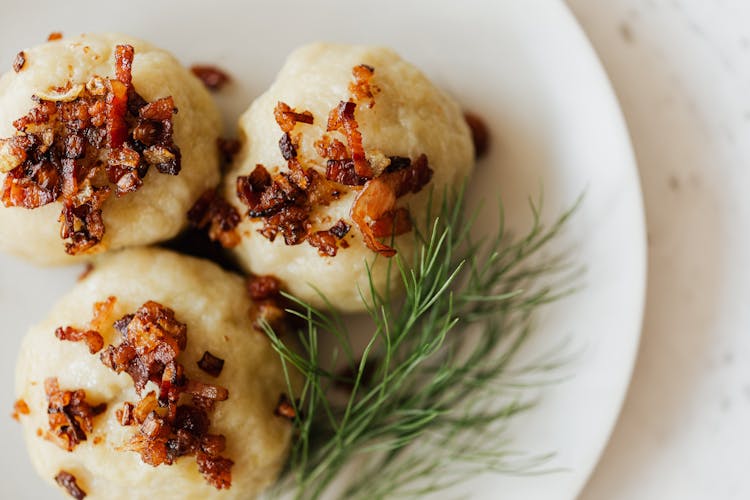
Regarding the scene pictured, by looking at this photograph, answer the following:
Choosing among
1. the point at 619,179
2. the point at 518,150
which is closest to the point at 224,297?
the point at 518,150

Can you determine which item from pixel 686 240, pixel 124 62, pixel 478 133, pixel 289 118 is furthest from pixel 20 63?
pixel 686 240

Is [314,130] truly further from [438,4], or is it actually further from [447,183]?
[438,4]

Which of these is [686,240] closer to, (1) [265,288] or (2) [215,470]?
(1) [265,288]

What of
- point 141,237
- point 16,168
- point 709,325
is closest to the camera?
point 16,168

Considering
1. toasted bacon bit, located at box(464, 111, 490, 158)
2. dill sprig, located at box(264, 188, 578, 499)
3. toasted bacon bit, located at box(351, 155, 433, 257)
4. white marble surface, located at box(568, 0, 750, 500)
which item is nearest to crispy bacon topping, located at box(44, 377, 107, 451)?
dill sprig, located at box(264, 188, 578, 499)

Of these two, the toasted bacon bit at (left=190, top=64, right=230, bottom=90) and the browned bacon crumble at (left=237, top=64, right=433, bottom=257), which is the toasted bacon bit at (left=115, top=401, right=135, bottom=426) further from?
the toasted bacon bit at (left=190, top=64, right=230, bottom=90)

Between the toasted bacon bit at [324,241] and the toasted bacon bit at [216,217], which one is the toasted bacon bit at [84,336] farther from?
the toasted bacon bit at [324,241]
